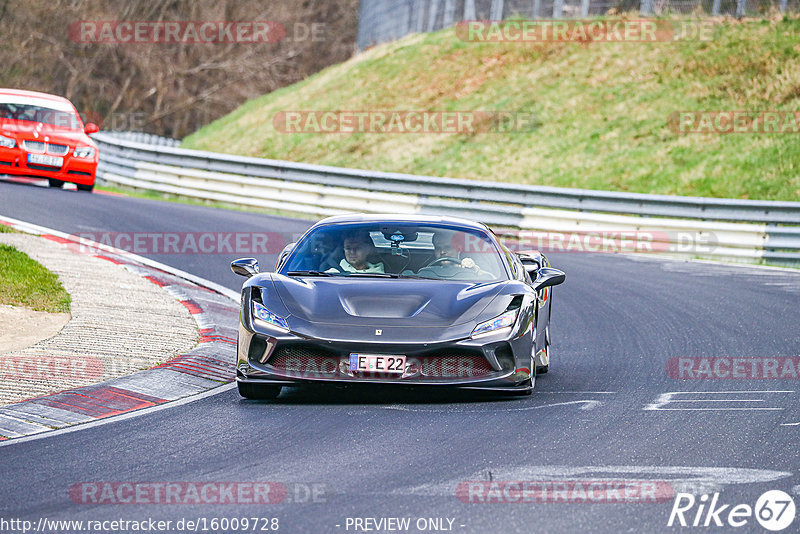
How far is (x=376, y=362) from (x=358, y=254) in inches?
59.5

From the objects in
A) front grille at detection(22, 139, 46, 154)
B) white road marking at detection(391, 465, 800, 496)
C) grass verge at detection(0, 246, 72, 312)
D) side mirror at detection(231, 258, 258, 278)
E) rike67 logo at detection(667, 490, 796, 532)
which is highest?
front grille at detection(22, 139, 46, 154)

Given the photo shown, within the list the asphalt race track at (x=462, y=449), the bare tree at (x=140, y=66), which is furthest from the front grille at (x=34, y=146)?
the bare tree at (x=140, y=66)

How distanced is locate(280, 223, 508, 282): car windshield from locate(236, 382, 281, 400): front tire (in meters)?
0.93

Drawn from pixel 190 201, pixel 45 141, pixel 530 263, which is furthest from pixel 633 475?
pixel 190 201

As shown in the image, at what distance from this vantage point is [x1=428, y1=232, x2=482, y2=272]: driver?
356 inches

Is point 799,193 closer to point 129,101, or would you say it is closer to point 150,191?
point 150,191

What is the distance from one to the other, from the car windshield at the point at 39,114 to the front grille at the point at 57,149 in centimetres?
61

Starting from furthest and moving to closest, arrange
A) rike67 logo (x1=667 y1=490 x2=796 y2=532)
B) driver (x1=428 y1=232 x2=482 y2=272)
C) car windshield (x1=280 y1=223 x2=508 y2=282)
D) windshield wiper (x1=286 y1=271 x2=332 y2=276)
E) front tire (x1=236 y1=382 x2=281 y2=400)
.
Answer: driver (x1=428 y1=232 x2=482 y2=272)
car windshield (x1=280 y1=223 x2=508 y2=282)
windshield wiper (x1=286 y1=271 x2=332 y2=276)
front tire (x1=236 y1=382 x2=281 y2=400)
rike67 logo (x1=667 y1=490 x2=796 y2=532)

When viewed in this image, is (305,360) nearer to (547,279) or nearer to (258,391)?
(258,391)

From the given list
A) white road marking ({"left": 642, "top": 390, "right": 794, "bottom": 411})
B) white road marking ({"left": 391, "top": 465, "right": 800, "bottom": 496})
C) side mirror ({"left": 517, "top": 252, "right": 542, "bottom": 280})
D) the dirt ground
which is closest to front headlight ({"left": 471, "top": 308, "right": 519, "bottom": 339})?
white road marking ({"left": 642, "top": 390, "right": 794, "bottom": 411})

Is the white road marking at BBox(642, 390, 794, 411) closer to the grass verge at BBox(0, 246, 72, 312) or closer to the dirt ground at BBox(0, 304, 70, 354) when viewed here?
the dirt ground at BBox(0, 304, 70, 354)

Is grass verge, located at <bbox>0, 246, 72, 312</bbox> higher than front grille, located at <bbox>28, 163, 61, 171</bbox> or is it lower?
lower

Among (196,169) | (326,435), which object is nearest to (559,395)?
(326,435)

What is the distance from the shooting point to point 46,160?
22.2 meters
